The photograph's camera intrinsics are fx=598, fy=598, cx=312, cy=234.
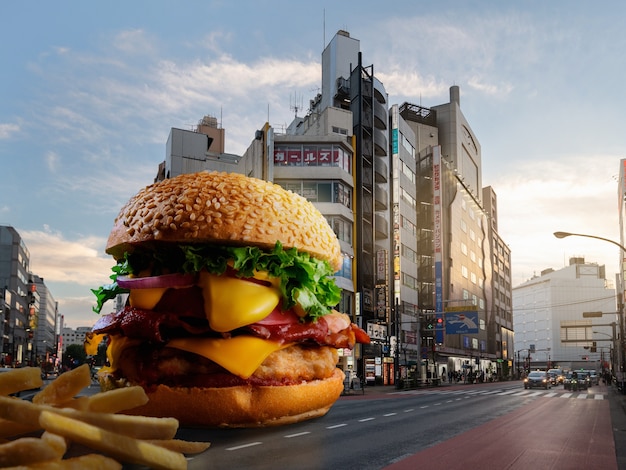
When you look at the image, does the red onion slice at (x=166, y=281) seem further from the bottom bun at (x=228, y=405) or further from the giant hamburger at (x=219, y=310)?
the bottom bun at (x=228, y=405)

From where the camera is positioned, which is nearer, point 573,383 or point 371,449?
point 371,449

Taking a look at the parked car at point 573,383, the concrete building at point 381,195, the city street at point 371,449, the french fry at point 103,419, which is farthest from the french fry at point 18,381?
the parked car at point 573,383

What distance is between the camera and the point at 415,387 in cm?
4847

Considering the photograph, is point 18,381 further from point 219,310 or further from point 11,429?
point 219,310

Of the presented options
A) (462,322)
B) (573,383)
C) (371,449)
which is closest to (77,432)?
(371,449)

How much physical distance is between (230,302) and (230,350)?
1.36 ft

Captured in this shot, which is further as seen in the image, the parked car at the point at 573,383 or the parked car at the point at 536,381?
the parked car at the point at 536,381

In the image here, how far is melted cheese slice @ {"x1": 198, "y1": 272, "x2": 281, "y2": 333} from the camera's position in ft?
15.6

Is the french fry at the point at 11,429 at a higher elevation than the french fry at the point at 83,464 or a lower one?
higher

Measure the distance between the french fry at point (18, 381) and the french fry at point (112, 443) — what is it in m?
0.87

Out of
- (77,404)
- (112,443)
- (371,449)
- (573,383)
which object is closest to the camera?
(112,443)

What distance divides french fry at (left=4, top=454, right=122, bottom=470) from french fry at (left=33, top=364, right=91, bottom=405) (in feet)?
2.35

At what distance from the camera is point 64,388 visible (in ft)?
11.3

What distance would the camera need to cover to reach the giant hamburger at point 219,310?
15.9ft
